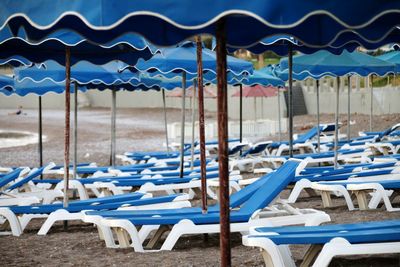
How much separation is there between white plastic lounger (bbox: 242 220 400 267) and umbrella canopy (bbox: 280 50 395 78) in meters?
5.11

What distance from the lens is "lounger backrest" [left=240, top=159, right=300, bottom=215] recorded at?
21.0ft

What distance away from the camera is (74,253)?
6.84 meters

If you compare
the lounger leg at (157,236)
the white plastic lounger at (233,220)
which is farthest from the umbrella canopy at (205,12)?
the lounger leg at (157,236)

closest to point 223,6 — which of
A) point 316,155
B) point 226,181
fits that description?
point 226,181

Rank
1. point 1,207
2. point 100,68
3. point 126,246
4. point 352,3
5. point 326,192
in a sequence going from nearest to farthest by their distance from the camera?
point 352,3 → point 126,246 → point 1,207 → point 326,192 → point 100,68

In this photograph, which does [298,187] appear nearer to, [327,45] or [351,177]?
[351,177]

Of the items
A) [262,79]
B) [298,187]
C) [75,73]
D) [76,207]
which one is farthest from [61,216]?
[262,79]

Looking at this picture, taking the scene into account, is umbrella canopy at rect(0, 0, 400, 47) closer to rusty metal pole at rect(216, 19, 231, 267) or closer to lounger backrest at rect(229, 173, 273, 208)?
rusty metal pole at rect(216, 19, 231, 267)

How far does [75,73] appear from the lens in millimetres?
9688

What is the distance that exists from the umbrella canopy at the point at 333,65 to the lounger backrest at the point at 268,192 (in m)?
3.61

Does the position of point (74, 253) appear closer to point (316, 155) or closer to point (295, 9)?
point (295, 9)

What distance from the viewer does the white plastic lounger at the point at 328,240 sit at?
16.0ft

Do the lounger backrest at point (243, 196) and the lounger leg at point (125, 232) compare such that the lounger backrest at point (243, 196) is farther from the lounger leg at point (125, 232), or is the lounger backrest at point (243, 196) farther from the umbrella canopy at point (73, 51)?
the umbrella canopy at point (73, 51)

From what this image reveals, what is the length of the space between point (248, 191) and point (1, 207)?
2.50 meters
